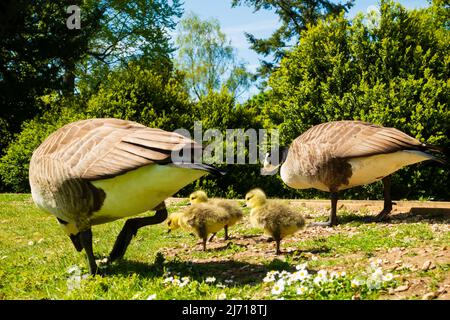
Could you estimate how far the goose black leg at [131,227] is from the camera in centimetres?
523

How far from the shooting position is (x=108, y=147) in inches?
174

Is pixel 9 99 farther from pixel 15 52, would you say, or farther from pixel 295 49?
pixel 295 49

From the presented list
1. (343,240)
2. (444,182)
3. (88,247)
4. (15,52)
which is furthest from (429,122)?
(15,52)

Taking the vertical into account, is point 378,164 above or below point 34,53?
below

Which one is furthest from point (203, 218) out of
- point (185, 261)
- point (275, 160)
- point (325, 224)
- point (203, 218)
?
point (275, 160)

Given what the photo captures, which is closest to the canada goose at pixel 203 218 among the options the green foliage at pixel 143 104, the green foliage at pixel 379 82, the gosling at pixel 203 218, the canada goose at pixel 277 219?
the gosling at pixel 203 218

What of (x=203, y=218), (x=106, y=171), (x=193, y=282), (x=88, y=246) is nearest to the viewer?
(x=193, y=282)

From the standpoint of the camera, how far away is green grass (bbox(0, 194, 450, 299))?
4.01m

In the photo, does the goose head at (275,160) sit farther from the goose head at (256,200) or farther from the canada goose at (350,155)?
the goose head at (256,200)

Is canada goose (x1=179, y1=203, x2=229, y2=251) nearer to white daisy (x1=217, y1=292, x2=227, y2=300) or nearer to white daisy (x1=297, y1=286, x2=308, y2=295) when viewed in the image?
white daisy (x1=217, y1=292, x2=227, y2=300)

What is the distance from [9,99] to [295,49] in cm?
1494

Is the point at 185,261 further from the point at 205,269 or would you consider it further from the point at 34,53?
the point at 34,53

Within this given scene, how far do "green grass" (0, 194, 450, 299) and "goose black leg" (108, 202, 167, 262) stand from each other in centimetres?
16

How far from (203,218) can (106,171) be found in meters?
1.92
